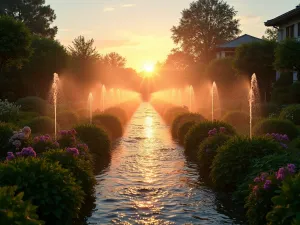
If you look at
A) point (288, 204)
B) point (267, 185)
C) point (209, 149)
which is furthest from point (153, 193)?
point (288, 204)

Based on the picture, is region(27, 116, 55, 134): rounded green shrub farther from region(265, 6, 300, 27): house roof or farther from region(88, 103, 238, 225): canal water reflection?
region(265, 6, 300, 27): house roof

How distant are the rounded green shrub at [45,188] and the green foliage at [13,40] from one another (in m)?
22.1

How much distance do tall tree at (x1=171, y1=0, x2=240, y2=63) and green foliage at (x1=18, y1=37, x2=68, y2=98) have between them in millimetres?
34479

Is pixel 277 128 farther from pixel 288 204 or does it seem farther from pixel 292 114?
pixel 288 204

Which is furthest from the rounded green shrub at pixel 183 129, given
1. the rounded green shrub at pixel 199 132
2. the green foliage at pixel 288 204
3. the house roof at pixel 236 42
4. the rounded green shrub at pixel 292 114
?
the house roof at pixel 236 42

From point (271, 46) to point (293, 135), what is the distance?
878 inches

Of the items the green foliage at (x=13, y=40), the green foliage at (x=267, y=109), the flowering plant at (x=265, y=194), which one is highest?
the green foliage at (x=13, y=40)

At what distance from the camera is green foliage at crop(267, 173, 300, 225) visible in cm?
553

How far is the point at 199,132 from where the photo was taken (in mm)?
15805

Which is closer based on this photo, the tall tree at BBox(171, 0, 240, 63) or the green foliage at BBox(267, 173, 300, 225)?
the green foliage at BBox(267, 173, 300, 225)

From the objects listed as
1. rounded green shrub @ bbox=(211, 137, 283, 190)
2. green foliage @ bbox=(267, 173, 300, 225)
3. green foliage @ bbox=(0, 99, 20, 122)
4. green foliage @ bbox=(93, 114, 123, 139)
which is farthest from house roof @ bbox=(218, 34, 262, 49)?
green foliage @ bbox=(267, 173, 300, 225)

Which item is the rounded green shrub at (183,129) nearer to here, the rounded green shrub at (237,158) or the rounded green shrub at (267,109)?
the rounded green shrub at (267,109)

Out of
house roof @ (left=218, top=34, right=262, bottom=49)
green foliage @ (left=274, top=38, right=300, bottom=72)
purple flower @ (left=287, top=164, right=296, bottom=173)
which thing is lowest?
purple flower @ (left=287, top=164, right=296, bottom=173)

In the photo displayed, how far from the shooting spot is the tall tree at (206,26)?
74.6 metres
